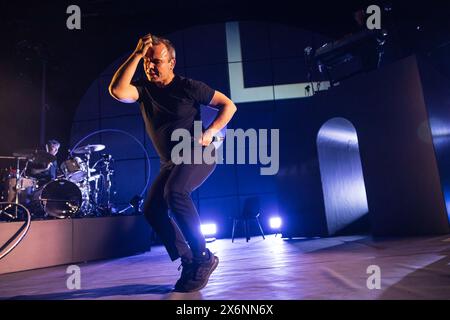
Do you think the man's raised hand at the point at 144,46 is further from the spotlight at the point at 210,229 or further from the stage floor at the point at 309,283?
the spotlight at the point at 210,229

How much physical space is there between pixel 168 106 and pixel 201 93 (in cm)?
21

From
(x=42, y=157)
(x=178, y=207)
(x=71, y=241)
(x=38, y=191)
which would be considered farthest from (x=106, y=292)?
(x=42, y=157)

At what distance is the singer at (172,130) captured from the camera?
5.74ft

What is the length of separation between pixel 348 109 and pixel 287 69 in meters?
3.82

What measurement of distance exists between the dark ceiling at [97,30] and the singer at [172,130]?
6.09 m

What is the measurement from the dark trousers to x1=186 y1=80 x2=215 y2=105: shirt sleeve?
1.30ft

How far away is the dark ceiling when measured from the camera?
637cm

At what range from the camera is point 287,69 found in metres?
8.05

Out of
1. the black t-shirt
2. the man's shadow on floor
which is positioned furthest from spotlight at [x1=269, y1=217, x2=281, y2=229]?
the black t-shirt

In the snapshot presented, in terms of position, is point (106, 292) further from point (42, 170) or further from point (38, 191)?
point (42, 170)

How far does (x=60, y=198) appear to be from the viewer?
190 inches

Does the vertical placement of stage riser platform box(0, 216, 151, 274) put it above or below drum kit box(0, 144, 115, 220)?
below

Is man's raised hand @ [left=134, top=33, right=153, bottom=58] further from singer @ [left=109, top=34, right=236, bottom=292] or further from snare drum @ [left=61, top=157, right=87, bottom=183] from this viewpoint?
snare drum @ [left=61, top=157, right=87, bottom=183]
